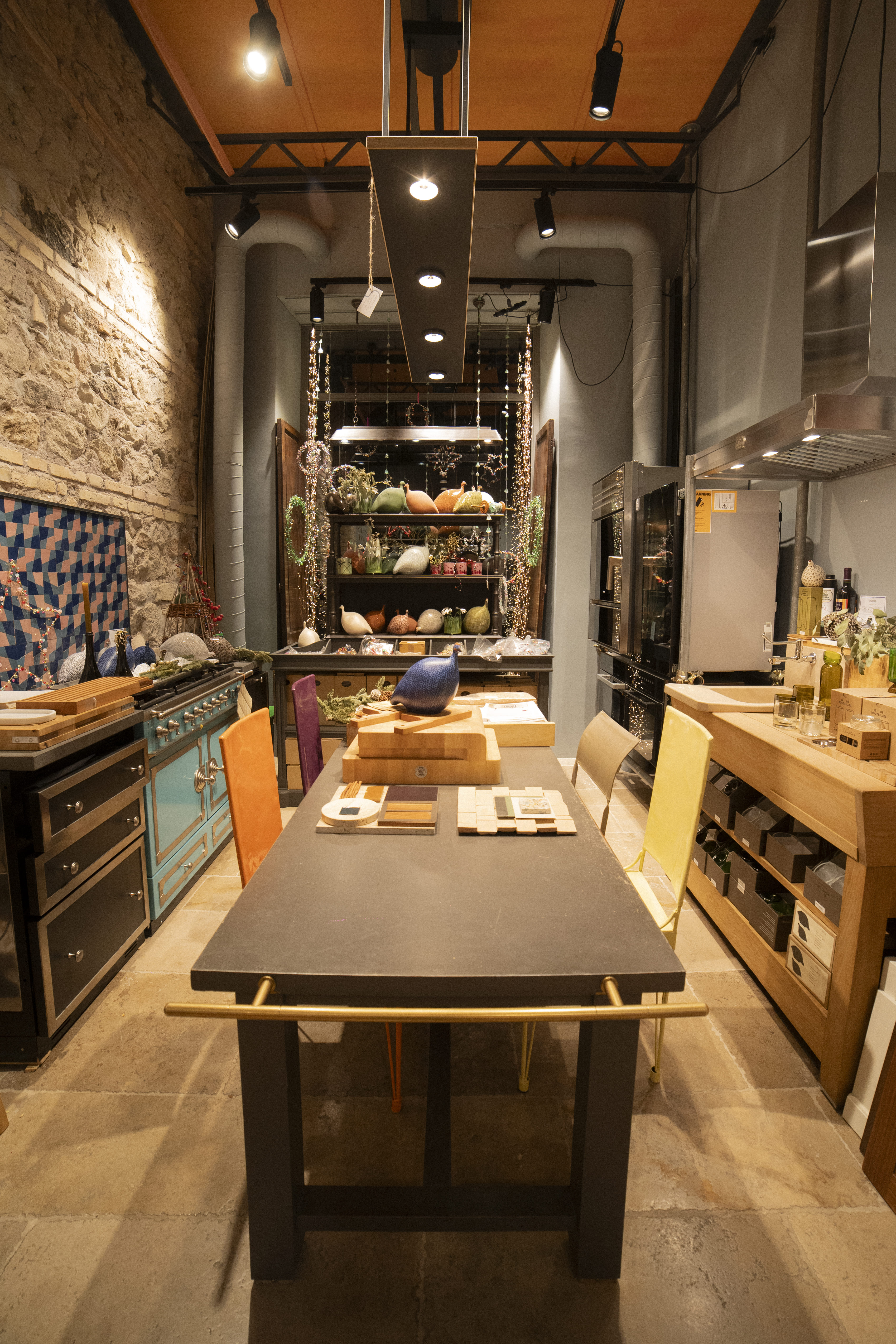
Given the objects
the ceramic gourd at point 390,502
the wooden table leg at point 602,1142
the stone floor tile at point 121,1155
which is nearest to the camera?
the wooden table leg at point 602,1142

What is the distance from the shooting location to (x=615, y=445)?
5.62 m

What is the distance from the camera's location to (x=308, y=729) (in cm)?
289

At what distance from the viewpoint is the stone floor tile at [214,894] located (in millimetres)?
3158

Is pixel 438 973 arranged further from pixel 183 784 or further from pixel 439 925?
pixel 183 784

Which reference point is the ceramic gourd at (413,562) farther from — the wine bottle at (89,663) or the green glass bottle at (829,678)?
the green glass bottle at (829,678)

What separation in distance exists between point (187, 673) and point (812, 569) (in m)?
3.10

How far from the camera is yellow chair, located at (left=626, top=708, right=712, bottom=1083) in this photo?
1.87 meters

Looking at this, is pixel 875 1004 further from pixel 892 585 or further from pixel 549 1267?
pixel 892 585

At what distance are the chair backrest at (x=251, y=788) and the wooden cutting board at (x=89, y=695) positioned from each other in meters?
0.61

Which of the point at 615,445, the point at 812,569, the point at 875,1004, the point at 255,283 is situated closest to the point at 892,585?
the point at 812,569

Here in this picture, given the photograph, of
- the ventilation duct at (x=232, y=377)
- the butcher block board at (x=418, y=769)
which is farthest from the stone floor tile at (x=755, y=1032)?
the ventilation duct at (x=232, y=377)

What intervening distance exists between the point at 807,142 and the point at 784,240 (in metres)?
0.43

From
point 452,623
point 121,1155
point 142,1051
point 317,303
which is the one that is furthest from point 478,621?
point 121,1155

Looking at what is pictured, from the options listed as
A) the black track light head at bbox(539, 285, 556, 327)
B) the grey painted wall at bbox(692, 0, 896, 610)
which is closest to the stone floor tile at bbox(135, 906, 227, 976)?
the grey painted wall at bbox(692, 0, 896, 610)
